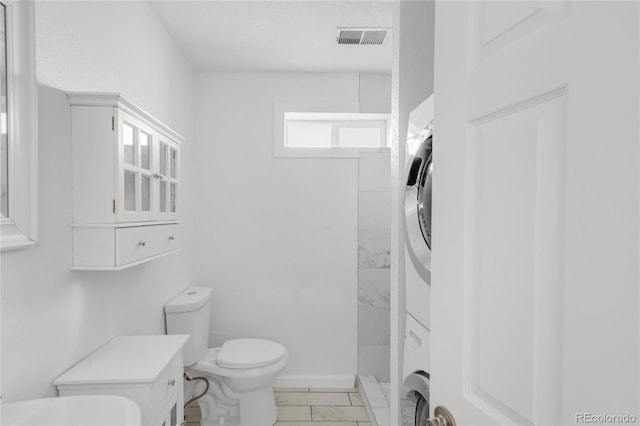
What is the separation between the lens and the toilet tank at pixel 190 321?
2504 mm

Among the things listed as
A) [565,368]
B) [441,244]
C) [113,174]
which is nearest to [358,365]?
[113,174]

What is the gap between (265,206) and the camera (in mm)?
3199

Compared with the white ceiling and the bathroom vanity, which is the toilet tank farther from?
Result: the white ceiling

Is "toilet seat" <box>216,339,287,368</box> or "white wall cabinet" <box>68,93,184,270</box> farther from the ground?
"white wall cabinet" <box>68,93,184,270</box>

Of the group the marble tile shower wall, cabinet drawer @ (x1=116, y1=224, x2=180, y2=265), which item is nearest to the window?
the marble tile shower wall

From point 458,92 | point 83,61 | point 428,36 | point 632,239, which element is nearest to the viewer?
point 632,239

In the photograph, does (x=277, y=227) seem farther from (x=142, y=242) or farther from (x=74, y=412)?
(x=74, y=412)

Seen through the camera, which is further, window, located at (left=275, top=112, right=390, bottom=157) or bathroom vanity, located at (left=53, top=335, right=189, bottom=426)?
window, located at (left=275, top=112, right=390, bottom=157)

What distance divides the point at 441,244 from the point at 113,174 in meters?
1.22

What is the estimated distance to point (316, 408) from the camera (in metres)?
2.84

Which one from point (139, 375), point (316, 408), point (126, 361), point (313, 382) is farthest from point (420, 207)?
point (313, 382)

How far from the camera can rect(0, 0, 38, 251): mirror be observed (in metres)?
1.13

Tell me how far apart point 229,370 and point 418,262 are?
1633mm

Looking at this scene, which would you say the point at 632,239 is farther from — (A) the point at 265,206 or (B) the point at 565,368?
(A) the point at 265,206
